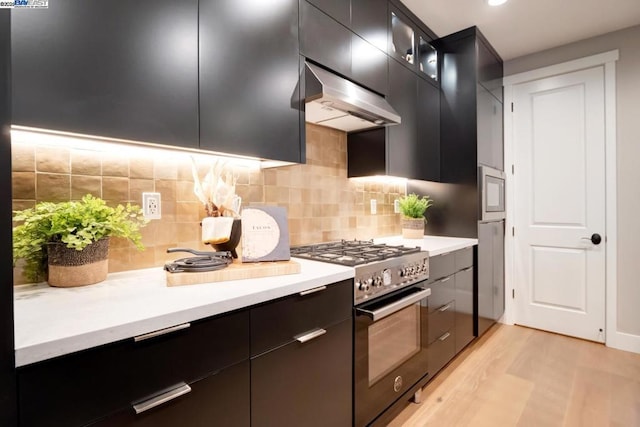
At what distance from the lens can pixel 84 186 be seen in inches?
48.8

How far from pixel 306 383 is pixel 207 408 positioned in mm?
427

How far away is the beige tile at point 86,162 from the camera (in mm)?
→ 1216

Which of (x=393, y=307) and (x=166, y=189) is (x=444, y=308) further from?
(x=166, y=189)

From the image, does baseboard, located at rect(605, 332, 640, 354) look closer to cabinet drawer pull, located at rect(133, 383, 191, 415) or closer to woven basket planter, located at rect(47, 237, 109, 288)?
cabinet drawer pull, located at rect(133, 383, 191, 415)

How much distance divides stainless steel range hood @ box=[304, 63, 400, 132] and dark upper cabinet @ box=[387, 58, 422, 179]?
182 millimetres

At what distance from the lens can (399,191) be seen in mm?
3100

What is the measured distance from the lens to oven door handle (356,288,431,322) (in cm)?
150

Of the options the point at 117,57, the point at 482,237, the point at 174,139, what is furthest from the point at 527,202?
the point at 117,57

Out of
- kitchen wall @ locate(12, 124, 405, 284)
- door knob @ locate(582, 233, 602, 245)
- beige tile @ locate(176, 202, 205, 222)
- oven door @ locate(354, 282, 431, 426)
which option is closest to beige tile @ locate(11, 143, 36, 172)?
kitchen wall @ locate(12, 124, 405, 284)

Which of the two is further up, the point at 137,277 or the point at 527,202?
the point at 527,202

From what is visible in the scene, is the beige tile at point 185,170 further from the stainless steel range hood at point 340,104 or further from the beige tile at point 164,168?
the stainless steel range hood at point 340,104

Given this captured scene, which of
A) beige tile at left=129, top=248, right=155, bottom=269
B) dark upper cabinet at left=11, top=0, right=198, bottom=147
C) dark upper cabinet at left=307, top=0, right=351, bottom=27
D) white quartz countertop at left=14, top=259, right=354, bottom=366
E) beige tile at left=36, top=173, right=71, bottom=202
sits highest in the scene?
dark upper cabinet at left=307, top=0, right=351, bottom=27

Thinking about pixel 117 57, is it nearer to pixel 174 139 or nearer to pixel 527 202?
pixel 174 139

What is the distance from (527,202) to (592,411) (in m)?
1.91
